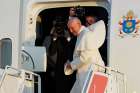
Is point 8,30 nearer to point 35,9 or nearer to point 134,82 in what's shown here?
point 35,9

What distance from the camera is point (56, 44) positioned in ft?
24.6

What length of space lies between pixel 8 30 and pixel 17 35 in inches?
6.2

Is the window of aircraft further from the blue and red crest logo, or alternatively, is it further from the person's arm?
the blue and red crest logo

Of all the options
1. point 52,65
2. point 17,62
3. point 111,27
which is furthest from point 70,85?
point 111,27

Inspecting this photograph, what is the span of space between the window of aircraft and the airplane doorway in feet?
1.41

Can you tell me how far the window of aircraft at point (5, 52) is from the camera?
23.2 ft

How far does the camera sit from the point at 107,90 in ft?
19.3

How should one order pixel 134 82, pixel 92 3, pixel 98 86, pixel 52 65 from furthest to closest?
1. pixel 52 65
2. pixel 92 3
3. pixel 134 82
4. pixel 98 86

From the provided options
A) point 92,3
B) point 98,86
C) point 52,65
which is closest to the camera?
point 98,86

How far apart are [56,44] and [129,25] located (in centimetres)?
145

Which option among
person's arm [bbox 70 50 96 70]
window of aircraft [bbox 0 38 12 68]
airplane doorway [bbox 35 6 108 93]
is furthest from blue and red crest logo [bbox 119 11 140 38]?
window of aircraft [bbox 0 38 12 68]

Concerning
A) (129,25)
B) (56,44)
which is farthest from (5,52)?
(129,25)

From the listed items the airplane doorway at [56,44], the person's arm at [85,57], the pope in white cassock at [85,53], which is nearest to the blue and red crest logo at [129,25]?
the pope in white cassock at [85,53]

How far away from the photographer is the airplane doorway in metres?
7.45
